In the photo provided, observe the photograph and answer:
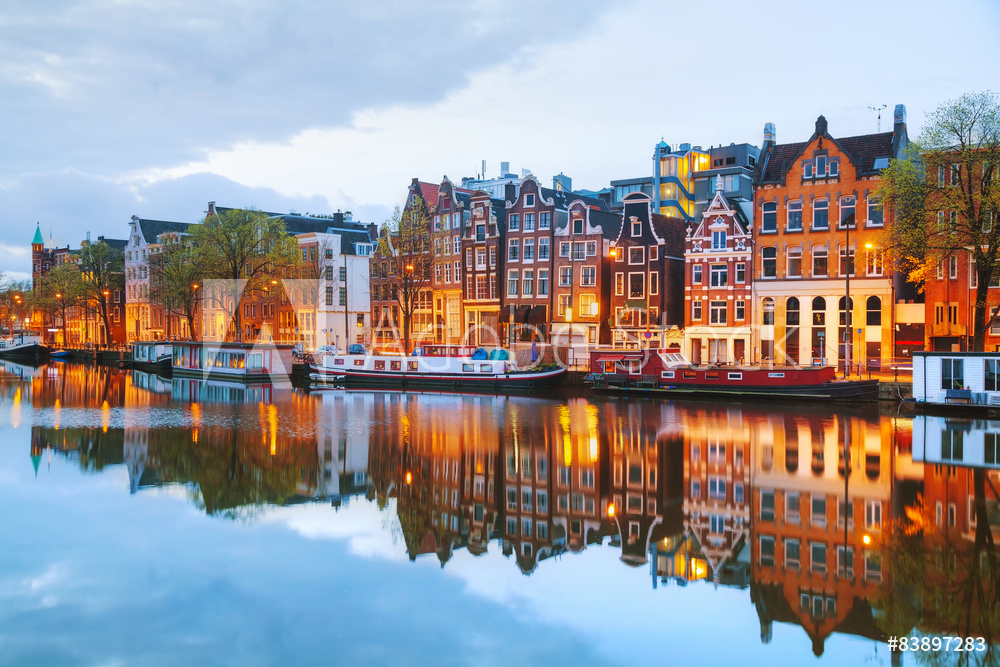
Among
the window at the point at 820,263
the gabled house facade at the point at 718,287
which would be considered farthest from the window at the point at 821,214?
the gabled house facade at the point at 718,287

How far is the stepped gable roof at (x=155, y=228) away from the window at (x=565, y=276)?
71.8 meters

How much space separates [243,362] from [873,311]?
1969 inches

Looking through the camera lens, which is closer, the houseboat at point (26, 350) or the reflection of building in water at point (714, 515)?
the reflection of building in water at point (714, 515)

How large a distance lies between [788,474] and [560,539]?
35.3ft

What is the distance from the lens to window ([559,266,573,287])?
68625 millimetres

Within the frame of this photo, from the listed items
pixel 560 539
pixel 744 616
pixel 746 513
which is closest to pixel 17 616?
pixel 560 539

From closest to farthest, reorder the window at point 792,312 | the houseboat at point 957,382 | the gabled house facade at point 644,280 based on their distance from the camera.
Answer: the houseboat at point 957,382
the window at point 792,312
the gabled house facade at point 644,280

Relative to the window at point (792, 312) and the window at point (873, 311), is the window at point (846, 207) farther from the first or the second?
the window at point (792, 312)

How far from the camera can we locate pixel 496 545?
65.0 feet

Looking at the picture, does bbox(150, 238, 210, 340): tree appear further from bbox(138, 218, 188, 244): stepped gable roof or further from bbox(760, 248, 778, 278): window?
bbox(760, 248, 778, 278): window

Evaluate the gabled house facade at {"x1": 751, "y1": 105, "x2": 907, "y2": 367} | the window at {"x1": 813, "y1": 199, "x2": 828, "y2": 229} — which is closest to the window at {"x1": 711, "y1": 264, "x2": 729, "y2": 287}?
the gabled house facade at {"x1": 751, "y1": 105, "x2": 907, "y2": 367}

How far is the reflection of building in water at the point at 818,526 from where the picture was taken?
15.7 m

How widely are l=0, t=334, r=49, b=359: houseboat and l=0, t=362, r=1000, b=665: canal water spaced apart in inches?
3327

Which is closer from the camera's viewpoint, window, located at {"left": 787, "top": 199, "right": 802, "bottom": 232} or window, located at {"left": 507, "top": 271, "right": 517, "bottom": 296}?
window, located at {"left": 787, "top": 199, "right": 802, "bottom": 232}
